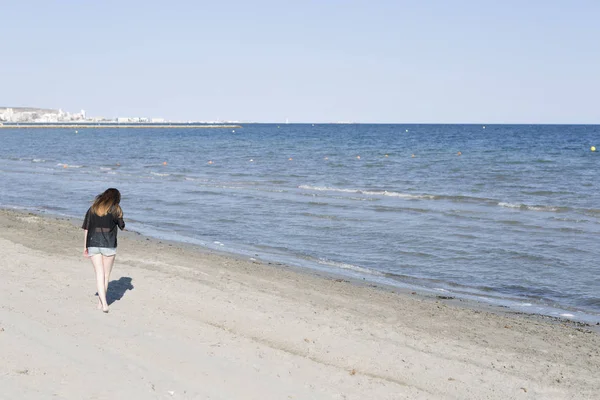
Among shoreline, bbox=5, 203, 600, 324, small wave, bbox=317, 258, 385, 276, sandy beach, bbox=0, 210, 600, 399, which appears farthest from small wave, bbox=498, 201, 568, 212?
sandy beach, bbox=0, 210, 600, 399

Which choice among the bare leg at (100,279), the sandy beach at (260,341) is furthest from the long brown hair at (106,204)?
the sandy beach at (260,341)

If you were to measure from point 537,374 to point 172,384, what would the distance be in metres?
3.78

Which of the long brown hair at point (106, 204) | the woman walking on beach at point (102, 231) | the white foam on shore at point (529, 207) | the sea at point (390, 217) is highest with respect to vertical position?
the long brown hair at point (106, 204)

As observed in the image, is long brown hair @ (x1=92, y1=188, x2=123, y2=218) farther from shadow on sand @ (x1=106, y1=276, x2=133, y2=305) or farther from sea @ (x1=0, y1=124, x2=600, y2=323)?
sea @ (x1=0, y1=124, x2=600, y2=323)

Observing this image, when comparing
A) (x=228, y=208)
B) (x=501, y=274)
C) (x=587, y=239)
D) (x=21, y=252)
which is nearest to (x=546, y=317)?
(x=501, y=274)

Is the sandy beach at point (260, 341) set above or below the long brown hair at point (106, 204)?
below

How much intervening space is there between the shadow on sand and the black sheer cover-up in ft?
3.19

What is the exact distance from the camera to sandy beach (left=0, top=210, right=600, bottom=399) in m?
6.35

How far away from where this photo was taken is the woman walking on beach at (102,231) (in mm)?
8320

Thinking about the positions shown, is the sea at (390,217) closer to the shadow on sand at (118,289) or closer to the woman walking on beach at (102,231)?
the shadow on sand at (118,289)

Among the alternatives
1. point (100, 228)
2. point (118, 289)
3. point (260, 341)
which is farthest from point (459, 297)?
point (100, 228)

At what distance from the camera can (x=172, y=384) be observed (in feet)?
20.4

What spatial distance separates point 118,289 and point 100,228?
168cm

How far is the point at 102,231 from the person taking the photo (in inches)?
332
